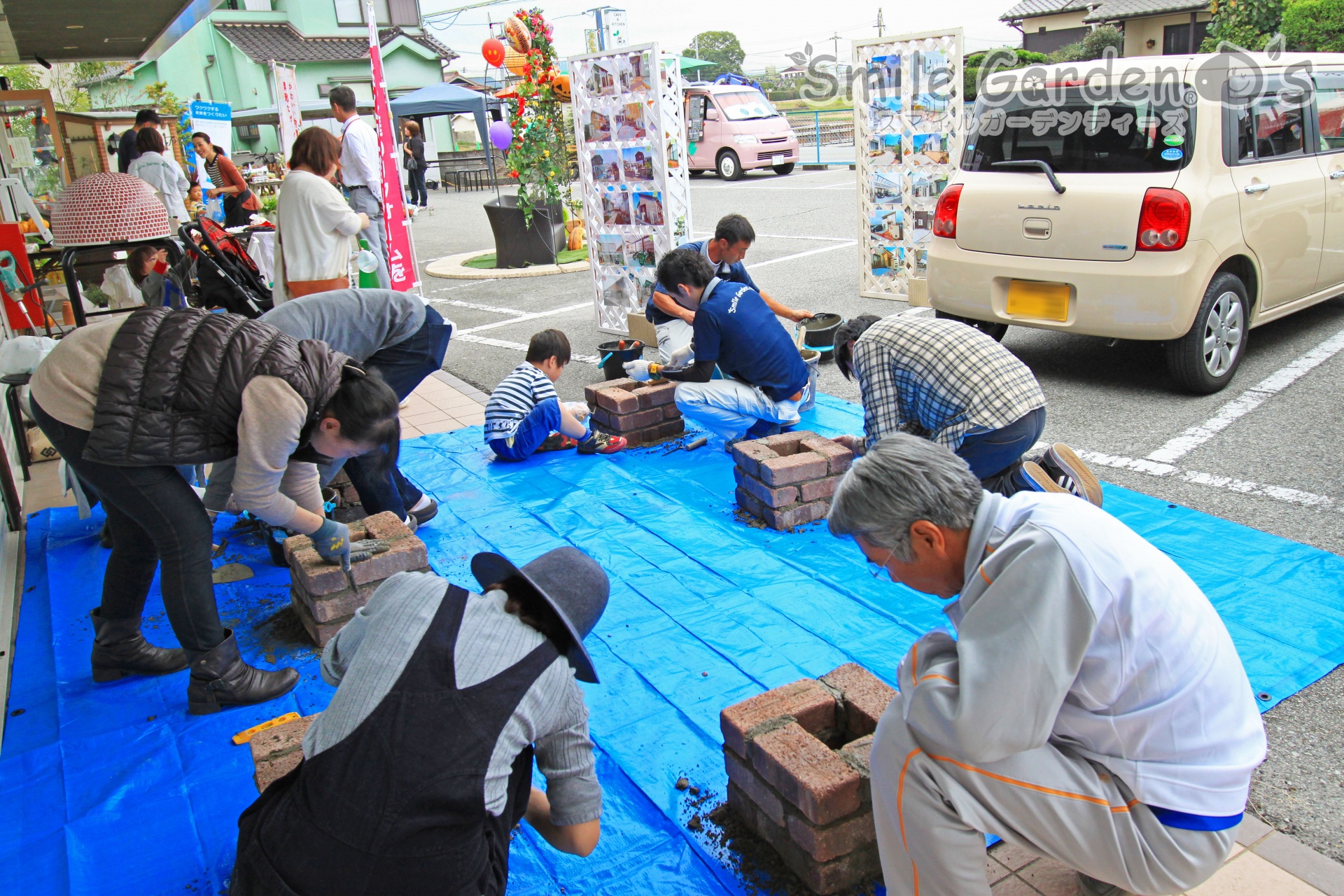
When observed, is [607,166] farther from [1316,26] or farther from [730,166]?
[1316,26]

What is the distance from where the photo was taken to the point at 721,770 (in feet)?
9.28

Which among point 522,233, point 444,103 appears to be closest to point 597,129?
point 522,233

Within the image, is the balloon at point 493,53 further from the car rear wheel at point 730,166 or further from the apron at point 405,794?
the apron at point 405,794

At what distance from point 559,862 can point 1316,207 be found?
6.23m

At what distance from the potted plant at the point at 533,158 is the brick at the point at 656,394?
22.7 ft

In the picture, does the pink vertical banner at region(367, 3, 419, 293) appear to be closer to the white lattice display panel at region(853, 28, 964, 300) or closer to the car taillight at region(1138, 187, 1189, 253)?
the white lattice display panel at region(853, 28, 964, 300)

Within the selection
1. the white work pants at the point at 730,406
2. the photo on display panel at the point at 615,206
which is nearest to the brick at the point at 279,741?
the white work pants at the point at 730,406

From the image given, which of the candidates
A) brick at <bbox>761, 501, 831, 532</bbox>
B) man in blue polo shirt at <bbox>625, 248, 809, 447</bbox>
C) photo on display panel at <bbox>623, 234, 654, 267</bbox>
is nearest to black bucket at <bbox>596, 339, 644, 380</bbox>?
man in blue polo shirt at <bbox>625, 248, 809, 447</bbox>

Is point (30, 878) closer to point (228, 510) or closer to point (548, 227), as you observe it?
point (228, 510)

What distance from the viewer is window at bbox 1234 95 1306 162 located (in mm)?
5500

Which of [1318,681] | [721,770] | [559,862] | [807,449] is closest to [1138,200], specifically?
[807,449]

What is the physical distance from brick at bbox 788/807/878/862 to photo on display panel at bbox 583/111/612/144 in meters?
6.91

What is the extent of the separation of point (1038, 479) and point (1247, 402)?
3.03 metres

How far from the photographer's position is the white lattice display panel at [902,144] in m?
8.15
